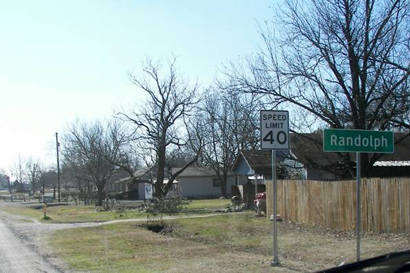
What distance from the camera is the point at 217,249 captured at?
13.6 m

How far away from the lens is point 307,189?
19.5 metres

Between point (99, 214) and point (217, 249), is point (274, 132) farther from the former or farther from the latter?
point (99, 214)

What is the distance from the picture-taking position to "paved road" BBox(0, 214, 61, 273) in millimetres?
11415

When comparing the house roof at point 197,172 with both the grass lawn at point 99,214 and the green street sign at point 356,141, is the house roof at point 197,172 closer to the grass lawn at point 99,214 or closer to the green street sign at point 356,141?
the grass lawn at point 99,214

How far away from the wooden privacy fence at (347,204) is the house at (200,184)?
147ft

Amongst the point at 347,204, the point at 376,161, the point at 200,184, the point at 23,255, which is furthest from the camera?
the point at 200,184

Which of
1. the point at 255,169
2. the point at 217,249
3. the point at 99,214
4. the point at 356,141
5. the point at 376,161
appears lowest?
the point at 99,214

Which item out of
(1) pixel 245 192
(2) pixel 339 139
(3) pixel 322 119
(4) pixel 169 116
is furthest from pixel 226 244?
(4) pixel 169 116

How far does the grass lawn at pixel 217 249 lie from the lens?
10.9 m

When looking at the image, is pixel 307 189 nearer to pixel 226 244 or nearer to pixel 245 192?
pixel 226 244

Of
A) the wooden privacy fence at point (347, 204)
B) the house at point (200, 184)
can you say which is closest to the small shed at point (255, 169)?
the wooden privacy fence at point (347, 204)

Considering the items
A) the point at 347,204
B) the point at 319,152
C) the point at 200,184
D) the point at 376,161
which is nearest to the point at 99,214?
the point at 319,152

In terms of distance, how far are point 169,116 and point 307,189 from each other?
27.3 m

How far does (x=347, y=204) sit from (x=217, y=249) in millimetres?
5629
